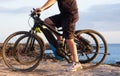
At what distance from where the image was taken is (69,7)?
1102 cm

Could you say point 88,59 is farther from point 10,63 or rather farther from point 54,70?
point 10,63

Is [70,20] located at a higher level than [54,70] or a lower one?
higher

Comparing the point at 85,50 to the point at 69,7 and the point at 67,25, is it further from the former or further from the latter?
the point at 69,7

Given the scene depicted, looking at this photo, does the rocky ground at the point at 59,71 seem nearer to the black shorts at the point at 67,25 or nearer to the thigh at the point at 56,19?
the black shorts at the point at 67,25

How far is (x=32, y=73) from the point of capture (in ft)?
35.9

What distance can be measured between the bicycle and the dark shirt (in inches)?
19.6

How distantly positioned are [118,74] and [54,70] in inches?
57.3

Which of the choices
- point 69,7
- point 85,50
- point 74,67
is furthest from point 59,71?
point 69,7

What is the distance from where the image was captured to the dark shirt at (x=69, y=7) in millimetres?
11016

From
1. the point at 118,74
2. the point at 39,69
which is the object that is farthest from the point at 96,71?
the point at 39,69

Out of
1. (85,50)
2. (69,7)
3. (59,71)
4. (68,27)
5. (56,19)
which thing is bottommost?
(59,71)

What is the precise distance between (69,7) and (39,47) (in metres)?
1.10

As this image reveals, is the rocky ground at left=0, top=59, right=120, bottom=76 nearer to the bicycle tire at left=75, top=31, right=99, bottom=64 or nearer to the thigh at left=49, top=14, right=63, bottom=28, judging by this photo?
the bicycle tire at left=75, top=31, right=99, bottom=64

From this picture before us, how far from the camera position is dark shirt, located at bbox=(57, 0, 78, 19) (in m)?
11.0
